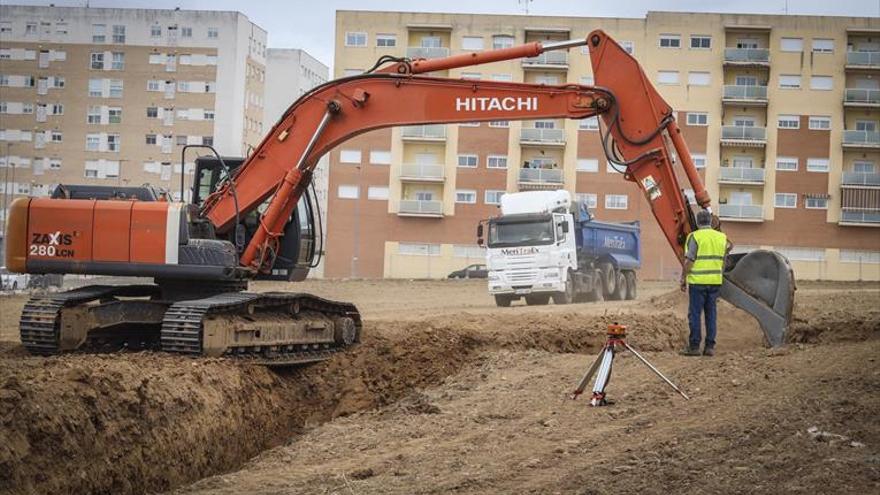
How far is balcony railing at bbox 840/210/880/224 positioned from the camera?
73.1 meters

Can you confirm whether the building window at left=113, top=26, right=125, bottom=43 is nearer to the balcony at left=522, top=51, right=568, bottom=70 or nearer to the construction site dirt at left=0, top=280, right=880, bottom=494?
the balcony at left=522, top=51, right=568, bottom=70

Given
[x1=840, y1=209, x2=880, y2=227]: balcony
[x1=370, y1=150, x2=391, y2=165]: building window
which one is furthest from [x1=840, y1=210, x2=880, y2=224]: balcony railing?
[x1=370, y1=150, x2=391, y2=165]: building window

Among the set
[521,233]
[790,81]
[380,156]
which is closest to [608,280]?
[521,233]

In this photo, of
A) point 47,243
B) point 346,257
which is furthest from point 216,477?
point 346,257

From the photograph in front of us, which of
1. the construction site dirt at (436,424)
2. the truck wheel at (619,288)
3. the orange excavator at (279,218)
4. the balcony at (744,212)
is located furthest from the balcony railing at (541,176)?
the orange excavator at (279,218)

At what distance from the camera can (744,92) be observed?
72.5m

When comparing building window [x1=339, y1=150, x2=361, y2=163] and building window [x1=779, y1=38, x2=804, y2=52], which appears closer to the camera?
building window [x1=779, y1=38, x2=804, y2=52]

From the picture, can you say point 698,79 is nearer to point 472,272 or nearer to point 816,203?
point 816,203

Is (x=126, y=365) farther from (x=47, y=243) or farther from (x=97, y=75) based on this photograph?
(x=97, y=75)

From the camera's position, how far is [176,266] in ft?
51.5

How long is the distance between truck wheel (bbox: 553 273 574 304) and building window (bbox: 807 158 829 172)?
40.3 meters

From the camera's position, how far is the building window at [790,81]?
238 ft

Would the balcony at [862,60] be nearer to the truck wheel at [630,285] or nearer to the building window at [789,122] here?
the building window at [789,122]

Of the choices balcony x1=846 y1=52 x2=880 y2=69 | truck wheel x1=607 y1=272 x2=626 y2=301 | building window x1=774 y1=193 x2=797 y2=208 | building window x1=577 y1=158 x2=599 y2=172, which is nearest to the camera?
truck wheel x1=607 y1=272 x2=626 y2=301
